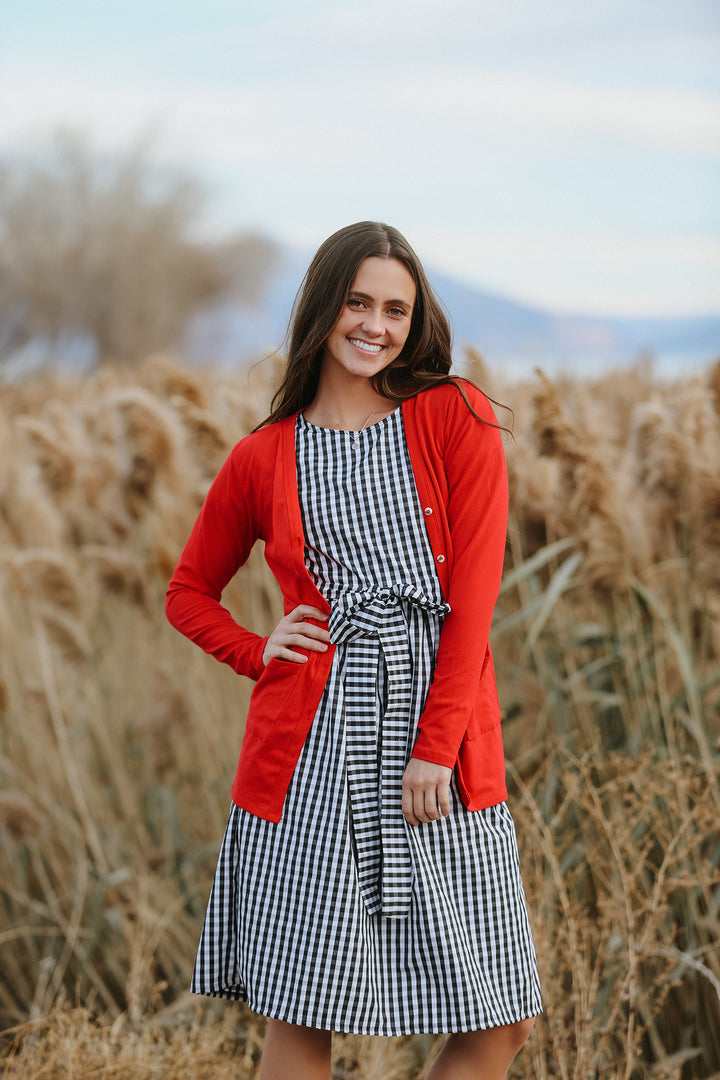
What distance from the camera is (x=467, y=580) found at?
147cm

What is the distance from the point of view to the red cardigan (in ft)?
4.75

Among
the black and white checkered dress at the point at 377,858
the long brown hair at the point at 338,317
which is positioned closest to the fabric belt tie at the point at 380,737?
the black and white checkered dress at the point at 377,858

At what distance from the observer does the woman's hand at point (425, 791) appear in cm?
141

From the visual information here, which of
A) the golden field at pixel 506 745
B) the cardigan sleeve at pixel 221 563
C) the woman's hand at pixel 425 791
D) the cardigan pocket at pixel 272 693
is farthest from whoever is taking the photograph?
the golden field at pixel 506 745

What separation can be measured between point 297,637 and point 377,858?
32cm

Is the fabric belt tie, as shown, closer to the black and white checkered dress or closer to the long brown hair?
the black and white checkered dress

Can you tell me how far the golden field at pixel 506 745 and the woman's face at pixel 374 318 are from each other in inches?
31.6

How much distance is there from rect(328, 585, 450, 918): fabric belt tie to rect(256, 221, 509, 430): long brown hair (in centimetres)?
32

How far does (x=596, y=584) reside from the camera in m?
2.54

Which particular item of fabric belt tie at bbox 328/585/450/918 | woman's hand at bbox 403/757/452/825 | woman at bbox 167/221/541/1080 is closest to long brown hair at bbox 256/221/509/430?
woman at bbox 167/221/541/1080

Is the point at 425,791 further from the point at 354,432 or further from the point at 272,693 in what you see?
the point at 354,432

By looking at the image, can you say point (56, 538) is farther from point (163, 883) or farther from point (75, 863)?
point (163, 883)

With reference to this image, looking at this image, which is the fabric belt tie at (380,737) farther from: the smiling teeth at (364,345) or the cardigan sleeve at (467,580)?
the smiling teeth at (364,345)

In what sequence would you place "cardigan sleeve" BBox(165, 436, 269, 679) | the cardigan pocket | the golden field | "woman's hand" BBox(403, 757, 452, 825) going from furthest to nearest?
the golden field → "cardigan sleeve" BBox(165, 436, 269, 679) → the cardigan pocket → "woman's hand" BBox(403, 757, 452, 825)
